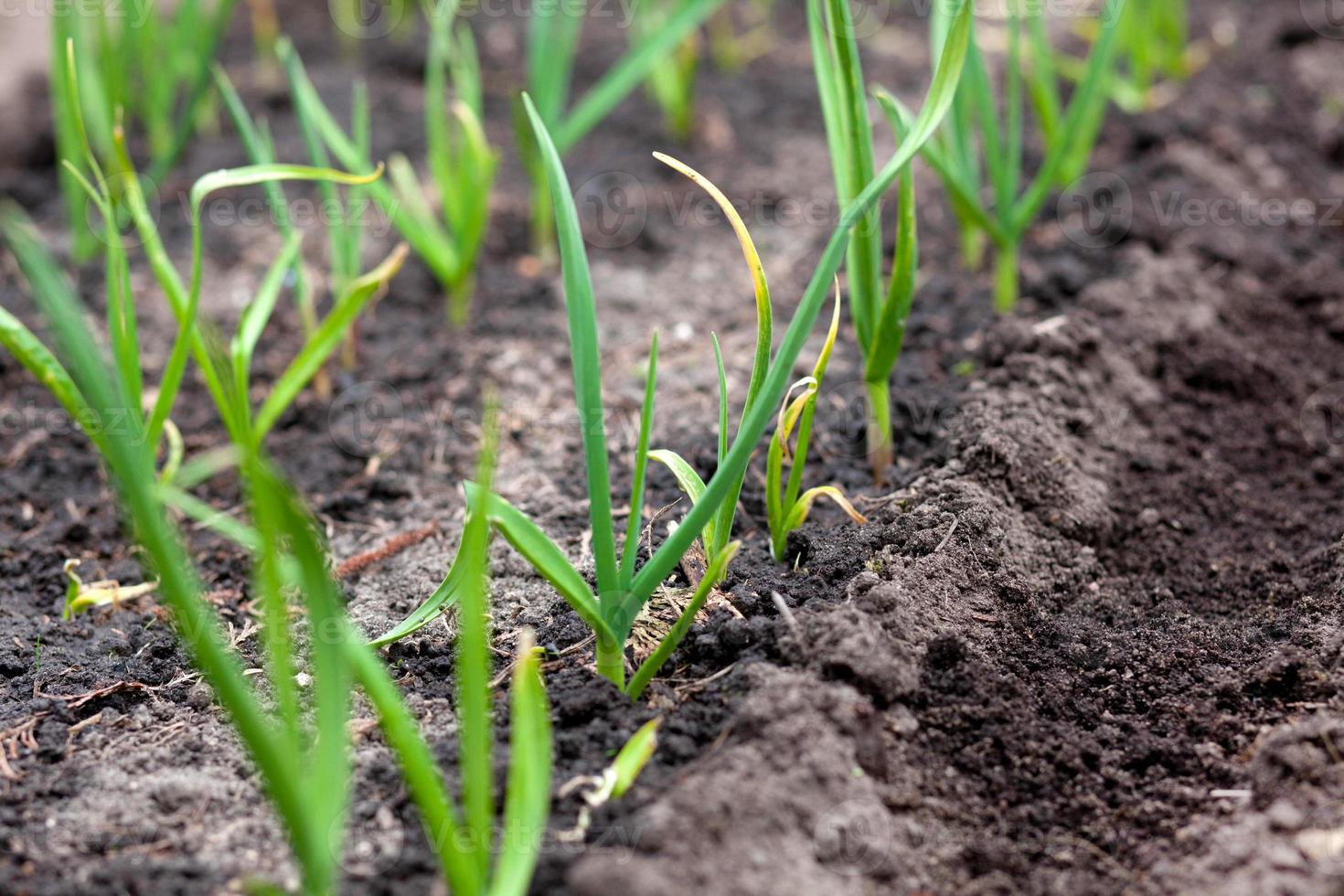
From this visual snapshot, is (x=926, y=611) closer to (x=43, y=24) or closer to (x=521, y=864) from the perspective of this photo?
(x=521, y=864)

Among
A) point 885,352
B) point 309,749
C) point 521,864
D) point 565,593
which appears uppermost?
point 885,352

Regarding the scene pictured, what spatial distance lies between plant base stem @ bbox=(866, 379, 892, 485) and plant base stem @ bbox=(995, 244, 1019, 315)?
520mm

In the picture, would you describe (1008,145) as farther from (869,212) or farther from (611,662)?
(611,662)

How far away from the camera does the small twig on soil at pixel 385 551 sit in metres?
1.81

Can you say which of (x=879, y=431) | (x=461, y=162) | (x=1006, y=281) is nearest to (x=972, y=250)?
(x=1006, y=281)

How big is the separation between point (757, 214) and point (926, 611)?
5.10 feet

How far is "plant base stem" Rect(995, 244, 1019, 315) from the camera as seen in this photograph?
7.21 ft

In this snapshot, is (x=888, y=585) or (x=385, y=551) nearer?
(x=888, y=585)

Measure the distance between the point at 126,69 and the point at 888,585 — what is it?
2.18 meters

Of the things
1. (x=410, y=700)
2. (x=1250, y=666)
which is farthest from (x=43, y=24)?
(x=1250, y=666)

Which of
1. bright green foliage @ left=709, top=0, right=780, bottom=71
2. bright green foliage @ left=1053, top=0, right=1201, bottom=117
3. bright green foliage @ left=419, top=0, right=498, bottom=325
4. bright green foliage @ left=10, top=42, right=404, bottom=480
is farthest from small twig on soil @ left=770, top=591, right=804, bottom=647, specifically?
bright green foliage @ left=709, top=0, right=780, bottom=71

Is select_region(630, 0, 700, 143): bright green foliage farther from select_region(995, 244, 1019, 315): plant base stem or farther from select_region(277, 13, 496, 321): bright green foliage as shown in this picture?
select_region(995, 244, 1019, 315): plant base stem

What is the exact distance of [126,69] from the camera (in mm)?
2701

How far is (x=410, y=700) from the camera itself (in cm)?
147
